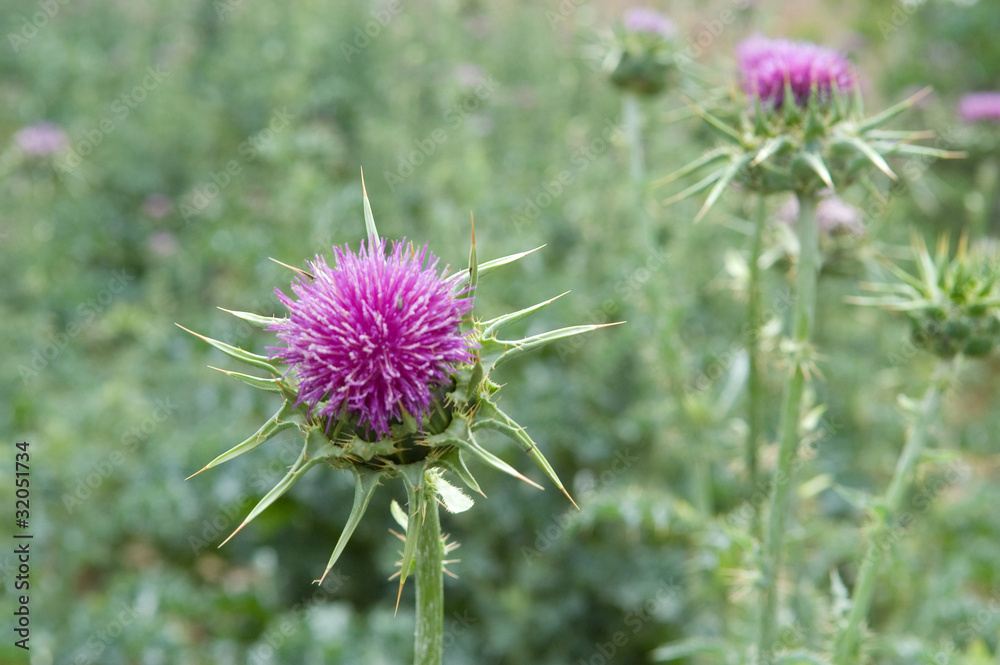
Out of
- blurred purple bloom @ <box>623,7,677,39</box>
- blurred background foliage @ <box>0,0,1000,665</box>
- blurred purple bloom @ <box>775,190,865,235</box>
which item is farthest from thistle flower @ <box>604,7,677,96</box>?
blurred purple bloom @ <box>775,190,865,235</box>

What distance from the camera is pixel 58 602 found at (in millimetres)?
4254

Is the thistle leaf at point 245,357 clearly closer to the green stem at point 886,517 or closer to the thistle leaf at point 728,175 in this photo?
the thistle leaf at point 728,175

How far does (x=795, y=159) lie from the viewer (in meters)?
2.52

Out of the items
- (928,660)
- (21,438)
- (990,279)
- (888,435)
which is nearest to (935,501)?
(888,435)

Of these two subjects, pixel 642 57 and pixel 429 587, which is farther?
pixel 642 57

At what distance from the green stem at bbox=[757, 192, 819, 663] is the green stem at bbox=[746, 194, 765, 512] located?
1.83ft

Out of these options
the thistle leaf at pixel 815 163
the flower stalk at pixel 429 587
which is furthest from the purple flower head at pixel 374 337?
the thistle leaf at pixel 815 163

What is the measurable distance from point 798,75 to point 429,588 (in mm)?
2119

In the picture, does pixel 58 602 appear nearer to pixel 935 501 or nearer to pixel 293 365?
pixel 293 365

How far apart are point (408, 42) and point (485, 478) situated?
5.12 meters

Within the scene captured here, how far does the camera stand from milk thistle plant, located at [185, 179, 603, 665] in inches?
74.0

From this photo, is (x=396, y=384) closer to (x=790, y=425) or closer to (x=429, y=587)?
(x=429, y=587)

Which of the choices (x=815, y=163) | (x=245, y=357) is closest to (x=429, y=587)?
(x=245, y=357)

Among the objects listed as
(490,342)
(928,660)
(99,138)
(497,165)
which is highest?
(99,138)
